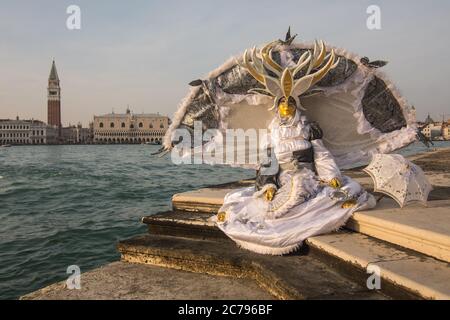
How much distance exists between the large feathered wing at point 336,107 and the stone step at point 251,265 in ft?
5.31

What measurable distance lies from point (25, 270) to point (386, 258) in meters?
5.80

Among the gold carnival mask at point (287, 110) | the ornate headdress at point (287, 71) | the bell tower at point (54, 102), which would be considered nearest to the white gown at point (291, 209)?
the gold carnival mask at point (287, 110)

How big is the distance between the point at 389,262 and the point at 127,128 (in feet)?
466

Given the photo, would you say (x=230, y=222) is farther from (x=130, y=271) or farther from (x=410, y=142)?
(x=410, y=142)

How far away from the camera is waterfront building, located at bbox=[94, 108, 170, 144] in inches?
5546

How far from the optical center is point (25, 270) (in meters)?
6.93

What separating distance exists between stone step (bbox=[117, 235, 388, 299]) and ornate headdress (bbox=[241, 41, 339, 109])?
1.90 metres

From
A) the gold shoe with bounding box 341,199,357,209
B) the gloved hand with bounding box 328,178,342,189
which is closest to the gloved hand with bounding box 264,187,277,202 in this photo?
the gloved hand with bounding box 328,178,342,189

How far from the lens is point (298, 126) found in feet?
16.6

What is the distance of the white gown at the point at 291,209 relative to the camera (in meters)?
4.19

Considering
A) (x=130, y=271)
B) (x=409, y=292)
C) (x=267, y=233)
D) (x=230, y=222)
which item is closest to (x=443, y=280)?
(x=409, y=292)

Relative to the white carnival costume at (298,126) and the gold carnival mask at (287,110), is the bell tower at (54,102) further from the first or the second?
the gold carnival mask at (287,110)

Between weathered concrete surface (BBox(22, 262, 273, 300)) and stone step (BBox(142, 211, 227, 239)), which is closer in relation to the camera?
weathered concrete surface (BBox(22, 262, 273, 300))

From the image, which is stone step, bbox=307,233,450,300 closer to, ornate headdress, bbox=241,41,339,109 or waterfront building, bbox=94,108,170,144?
ornate headdress, bbox=241,41,339,109
